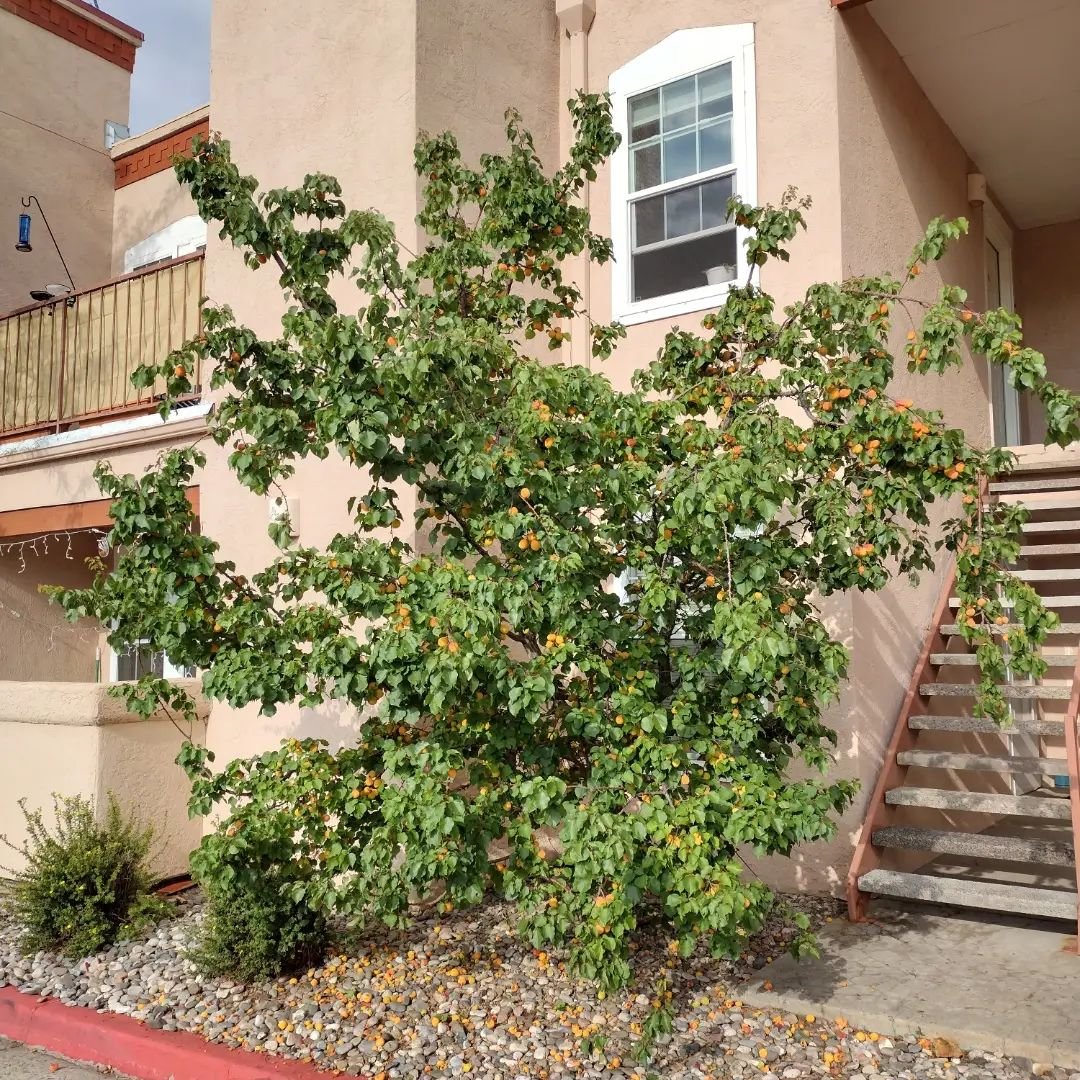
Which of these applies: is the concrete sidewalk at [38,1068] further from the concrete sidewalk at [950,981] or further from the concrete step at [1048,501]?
the concrete step at [1048,501]

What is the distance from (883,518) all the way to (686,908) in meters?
1.73

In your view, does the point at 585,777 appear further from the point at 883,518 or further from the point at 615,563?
the point at 883,518

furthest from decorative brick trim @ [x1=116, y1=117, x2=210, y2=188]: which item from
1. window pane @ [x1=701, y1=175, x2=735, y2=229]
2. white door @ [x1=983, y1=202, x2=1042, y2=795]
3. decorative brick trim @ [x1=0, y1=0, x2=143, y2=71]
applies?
white door @ [x1=983, y1=202, x2=1042, y2=795]

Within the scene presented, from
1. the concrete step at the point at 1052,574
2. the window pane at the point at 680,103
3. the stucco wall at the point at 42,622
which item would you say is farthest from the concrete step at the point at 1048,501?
the stucco wall at the point at 42,622

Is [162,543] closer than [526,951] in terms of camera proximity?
Yes

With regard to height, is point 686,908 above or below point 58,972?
above

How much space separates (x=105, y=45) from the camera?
445 inches

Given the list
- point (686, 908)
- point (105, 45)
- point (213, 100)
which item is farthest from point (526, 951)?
point (105, 45)

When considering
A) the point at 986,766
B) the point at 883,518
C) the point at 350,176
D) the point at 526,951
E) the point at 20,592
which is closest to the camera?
the point at 883,518

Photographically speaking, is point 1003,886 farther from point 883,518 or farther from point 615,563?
point 615,563

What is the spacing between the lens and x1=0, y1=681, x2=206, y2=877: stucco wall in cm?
645

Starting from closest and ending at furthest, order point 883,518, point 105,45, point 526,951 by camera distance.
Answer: point 883,518 < point 526,951 < point 105,45

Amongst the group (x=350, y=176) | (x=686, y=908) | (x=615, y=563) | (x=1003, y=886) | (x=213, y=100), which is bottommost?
(x=1003, y=886)

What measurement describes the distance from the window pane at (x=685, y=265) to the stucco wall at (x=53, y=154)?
6.52 m
